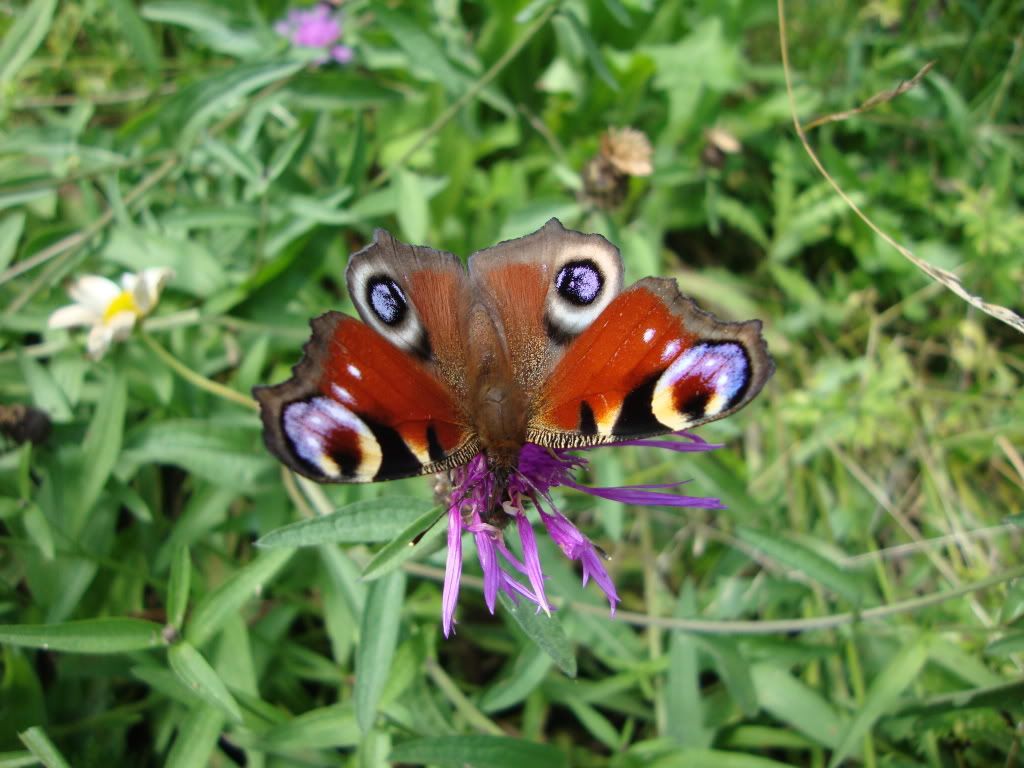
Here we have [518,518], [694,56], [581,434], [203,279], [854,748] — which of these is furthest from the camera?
[694,56]

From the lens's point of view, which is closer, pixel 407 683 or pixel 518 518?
pixel 518 518

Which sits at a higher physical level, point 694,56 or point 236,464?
point 694,56

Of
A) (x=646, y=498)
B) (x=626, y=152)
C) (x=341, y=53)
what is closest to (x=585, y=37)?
(x=626, y=152)

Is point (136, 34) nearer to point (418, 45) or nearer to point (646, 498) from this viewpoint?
point (418, 45)

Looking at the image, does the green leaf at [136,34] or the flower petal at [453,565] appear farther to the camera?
the green leaf at [136,34]

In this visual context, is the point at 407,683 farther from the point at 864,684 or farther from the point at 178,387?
the point at 864,684

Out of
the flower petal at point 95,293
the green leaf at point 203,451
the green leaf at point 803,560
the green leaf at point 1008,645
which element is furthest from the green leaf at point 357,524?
the green leaf at point 1008,645

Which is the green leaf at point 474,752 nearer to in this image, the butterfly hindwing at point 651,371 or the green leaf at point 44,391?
the butterfly hindwing at point 651,371

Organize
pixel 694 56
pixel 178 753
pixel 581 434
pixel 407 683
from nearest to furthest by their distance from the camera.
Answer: pixel 581 434 → pixel 178 753 → pixel 407 683 → pixel 694 56

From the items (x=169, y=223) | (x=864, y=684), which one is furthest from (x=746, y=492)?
(x=169, y=223)
